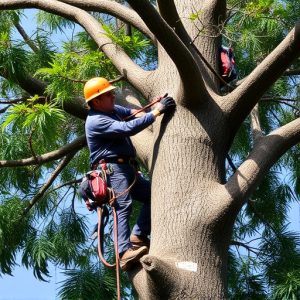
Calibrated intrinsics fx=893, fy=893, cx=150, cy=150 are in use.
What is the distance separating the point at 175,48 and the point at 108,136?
0.68 meters

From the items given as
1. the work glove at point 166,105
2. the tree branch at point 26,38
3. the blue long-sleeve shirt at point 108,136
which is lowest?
the blue long-sleeve shirt at point 108,136

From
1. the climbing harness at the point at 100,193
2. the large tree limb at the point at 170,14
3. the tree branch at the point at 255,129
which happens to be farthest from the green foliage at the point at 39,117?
the tree branch at the point at 255,129

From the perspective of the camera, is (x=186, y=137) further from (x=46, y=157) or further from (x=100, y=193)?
(x=46, y=157)

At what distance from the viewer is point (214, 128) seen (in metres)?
3.80

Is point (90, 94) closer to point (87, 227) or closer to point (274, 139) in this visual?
point (274, 139)

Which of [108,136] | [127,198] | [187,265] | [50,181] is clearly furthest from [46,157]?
[187,265]

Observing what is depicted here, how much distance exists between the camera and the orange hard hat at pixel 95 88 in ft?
13.6

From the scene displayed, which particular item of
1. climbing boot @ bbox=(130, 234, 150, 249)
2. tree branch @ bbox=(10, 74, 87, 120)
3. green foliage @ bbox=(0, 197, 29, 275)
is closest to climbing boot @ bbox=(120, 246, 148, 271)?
climbing boot @ bbox=(130, 234, 150, 249)

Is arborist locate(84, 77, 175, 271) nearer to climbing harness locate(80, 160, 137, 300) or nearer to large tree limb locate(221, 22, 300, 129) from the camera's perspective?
climbing harness locate(80, 160, 137, 300)

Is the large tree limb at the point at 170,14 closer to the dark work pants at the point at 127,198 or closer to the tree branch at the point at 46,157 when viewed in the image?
the dark work pants at the point at 127,198

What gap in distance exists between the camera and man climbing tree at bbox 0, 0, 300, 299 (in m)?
3.51

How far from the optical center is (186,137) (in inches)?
148

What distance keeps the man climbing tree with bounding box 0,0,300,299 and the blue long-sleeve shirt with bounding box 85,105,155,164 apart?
0.08 meters

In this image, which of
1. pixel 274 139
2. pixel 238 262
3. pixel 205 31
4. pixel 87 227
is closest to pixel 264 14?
pixel 205 31
